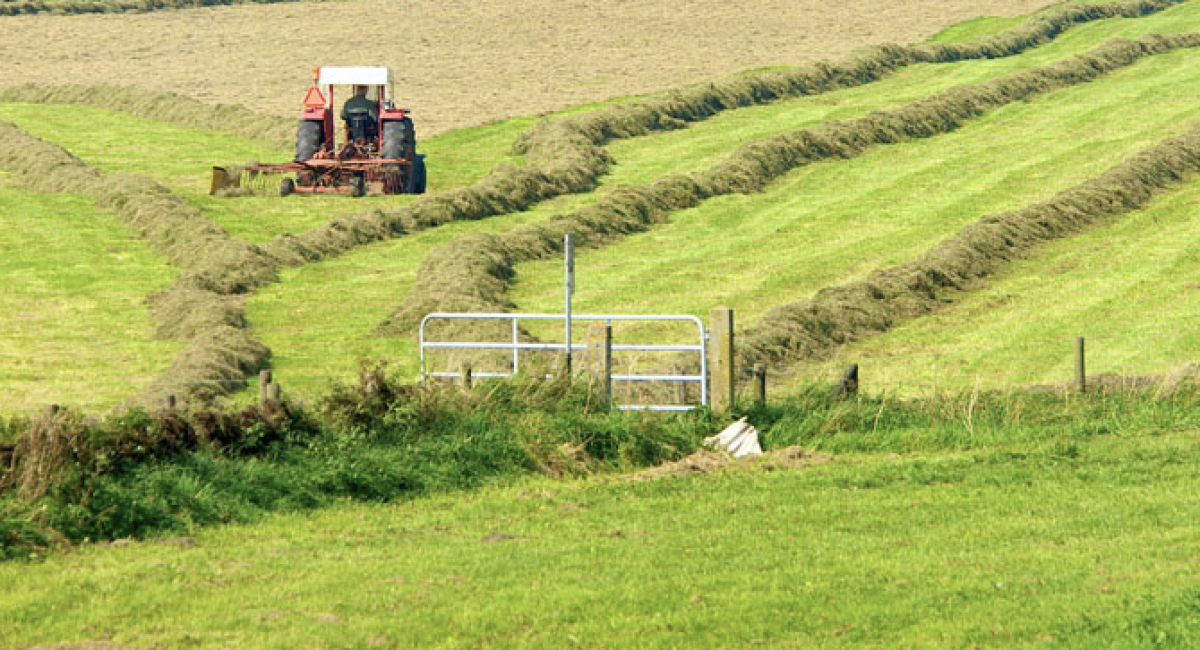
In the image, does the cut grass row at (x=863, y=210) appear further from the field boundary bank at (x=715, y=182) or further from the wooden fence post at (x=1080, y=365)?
the wooden fence post at (x=1080, y=365)

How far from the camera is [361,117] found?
40656 millimetres

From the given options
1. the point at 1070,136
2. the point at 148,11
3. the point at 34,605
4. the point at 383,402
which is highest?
the point at 148,11

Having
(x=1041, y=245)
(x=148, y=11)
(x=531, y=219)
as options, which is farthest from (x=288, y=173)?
(x=148, y=11)

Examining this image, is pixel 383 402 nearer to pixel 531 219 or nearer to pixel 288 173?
pixel 531 219

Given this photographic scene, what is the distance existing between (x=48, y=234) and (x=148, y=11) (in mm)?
56970

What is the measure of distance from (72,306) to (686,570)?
753 inches

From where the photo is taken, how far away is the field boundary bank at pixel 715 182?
28.4m

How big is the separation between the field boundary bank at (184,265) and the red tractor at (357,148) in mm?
3687

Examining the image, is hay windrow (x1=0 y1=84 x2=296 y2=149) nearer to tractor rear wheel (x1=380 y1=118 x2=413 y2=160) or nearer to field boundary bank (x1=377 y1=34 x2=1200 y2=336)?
tractor rear wheel (x1=380 y1=118 x2=413 y2=160)

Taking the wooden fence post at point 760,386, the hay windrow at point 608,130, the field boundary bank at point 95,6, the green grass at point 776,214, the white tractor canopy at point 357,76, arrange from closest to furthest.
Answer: the wooden fence post at point 760,386
the green grass at point 776,214
the hay windrow at point 608,130
the white tractor canopy at point 357,76
the field boundary bank at point 95,6

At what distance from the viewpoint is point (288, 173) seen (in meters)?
40.8

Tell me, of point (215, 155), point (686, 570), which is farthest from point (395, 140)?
point (686, 570)

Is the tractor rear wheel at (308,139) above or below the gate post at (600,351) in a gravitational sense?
above

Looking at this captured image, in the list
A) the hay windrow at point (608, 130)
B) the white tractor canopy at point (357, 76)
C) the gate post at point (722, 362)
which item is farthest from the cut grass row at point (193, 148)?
the gate post at point (722, 362)
